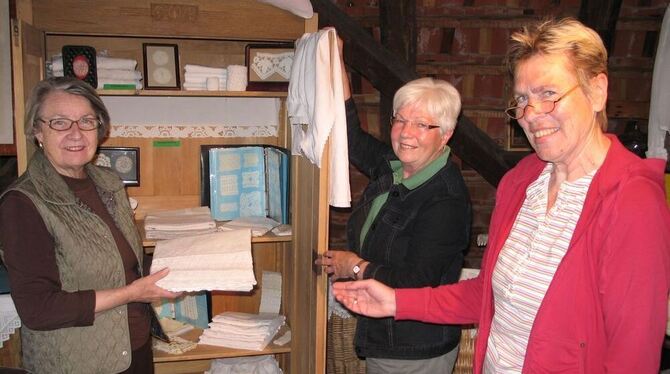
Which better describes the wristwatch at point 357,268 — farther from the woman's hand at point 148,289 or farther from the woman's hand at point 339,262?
the woman's hand at point 148,289

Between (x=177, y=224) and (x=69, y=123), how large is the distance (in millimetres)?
761

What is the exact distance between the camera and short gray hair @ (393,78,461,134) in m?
1.77

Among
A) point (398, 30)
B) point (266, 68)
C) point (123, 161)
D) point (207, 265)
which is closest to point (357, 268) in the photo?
point (207, 265)

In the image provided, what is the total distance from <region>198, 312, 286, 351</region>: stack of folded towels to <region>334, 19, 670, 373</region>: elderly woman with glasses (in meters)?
1.28

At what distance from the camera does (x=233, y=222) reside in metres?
2.46

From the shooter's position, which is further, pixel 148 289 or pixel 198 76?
pixel 198 76

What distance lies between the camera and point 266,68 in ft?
7.80

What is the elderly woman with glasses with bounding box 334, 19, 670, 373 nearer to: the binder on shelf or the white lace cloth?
the binder on shelf

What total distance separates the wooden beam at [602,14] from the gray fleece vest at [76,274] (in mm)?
2840

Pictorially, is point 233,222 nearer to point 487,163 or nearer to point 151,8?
point 151,8

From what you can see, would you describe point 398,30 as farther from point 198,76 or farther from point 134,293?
point 134,293

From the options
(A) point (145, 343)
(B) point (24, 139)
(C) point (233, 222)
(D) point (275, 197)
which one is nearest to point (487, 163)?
(D) point (275, 197)

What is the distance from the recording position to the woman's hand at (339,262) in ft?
5.90

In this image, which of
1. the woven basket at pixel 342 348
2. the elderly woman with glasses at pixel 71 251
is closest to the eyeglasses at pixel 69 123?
the elderly woman with glasses at pixel 71 251
